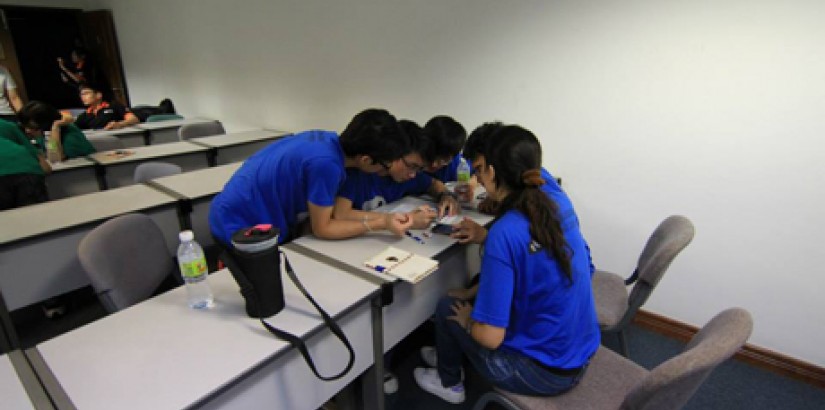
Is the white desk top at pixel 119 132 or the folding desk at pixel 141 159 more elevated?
the white desk top at pixel 119 132

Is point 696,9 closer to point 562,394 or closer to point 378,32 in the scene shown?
point 562,394

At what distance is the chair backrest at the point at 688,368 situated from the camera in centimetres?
86

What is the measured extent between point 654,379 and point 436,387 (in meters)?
1.08

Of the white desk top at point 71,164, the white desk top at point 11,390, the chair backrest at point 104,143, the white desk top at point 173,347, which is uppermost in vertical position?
the chair backrest at point 104,143

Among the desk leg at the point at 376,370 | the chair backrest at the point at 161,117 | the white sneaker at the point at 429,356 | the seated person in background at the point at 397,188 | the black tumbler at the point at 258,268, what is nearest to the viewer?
the black tumbler at the point at 258,268

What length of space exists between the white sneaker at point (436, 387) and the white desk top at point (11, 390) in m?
1.34

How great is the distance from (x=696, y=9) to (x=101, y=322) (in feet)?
8.49

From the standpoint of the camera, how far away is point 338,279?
53.0 inches

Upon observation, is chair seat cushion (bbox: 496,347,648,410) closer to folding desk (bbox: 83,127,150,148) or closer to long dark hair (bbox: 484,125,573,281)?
long dark hair (bbox: 484,125,573,281)

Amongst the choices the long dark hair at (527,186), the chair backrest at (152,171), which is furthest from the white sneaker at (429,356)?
the chair backrest at (152,171)

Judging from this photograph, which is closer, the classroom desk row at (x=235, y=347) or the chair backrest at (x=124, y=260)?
the classroom desk row at (x=235, y=347)

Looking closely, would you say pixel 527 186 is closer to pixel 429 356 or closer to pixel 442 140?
pixel 442 140

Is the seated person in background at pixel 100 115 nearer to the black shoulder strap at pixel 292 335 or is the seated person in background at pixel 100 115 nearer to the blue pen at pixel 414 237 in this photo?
the blue pen at pixel 414 237

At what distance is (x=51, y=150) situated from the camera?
9.93ft
